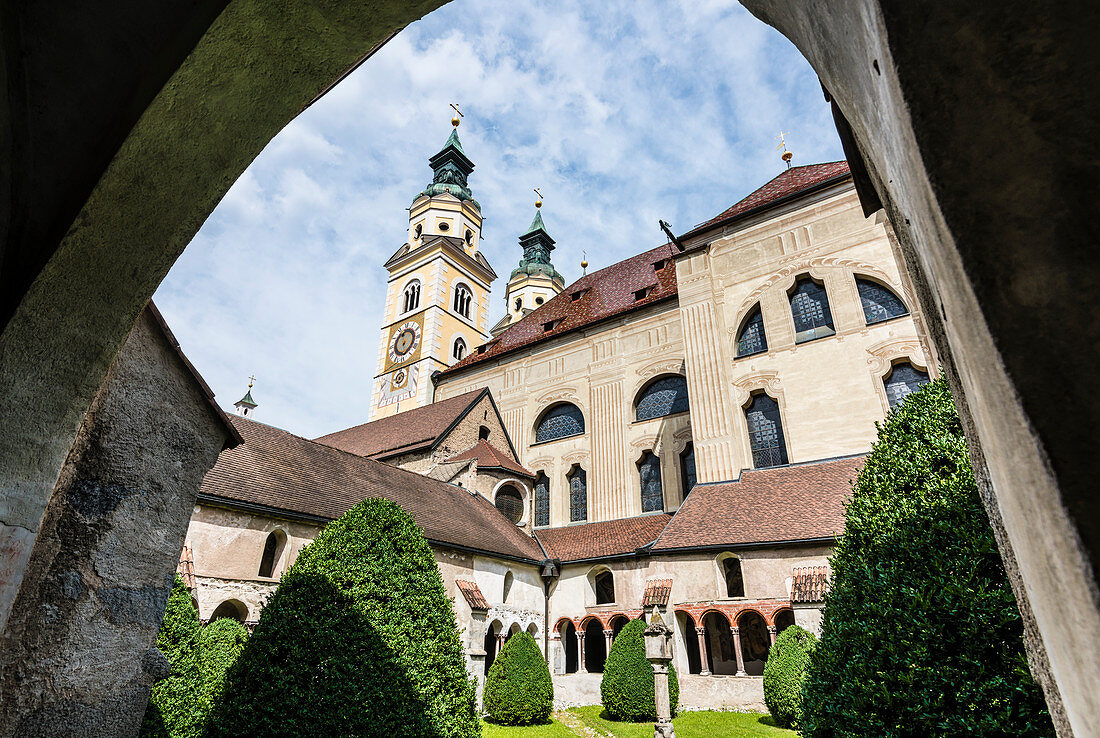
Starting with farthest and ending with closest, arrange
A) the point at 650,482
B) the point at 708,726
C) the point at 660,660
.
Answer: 1. the point at 650,482
2. the point at 708,726
3. the point at 660,660

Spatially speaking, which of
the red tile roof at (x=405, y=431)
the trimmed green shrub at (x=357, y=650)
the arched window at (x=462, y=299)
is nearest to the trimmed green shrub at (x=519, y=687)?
the trimmed green shrub at (x=357, y=650)

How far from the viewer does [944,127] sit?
30.6 inches

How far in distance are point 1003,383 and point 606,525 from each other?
22.4 meters

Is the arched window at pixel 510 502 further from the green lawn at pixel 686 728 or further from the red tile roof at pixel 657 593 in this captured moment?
the green lawn at pixel 686 728

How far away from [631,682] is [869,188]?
1466cm

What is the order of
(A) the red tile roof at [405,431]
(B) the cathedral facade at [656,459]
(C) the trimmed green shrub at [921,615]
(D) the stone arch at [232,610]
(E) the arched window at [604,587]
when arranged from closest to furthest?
(C) the trimmed green shrub at [921,615] < (D) the stone arch at [232,610] < (B) the cathedral facade at [656,459] < (E) the arched window at [604,587] < (A) the red tile roof at [405,431]

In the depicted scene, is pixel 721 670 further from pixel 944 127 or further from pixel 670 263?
pixel 944 127

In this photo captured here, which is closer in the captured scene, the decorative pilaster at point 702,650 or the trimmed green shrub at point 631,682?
the trimmed green shrub at point 631,682

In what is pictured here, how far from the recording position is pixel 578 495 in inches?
964

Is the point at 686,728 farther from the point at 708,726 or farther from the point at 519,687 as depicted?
the point at 519,687

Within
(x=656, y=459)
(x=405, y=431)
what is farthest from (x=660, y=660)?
(x=405, y=431)

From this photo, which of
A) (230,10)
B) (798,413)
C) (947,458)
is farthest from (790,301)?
(230,10)

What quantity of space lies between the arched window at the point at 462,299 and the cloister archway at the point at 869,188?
132 ft

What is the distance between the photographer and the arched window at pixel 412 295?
138 ft
